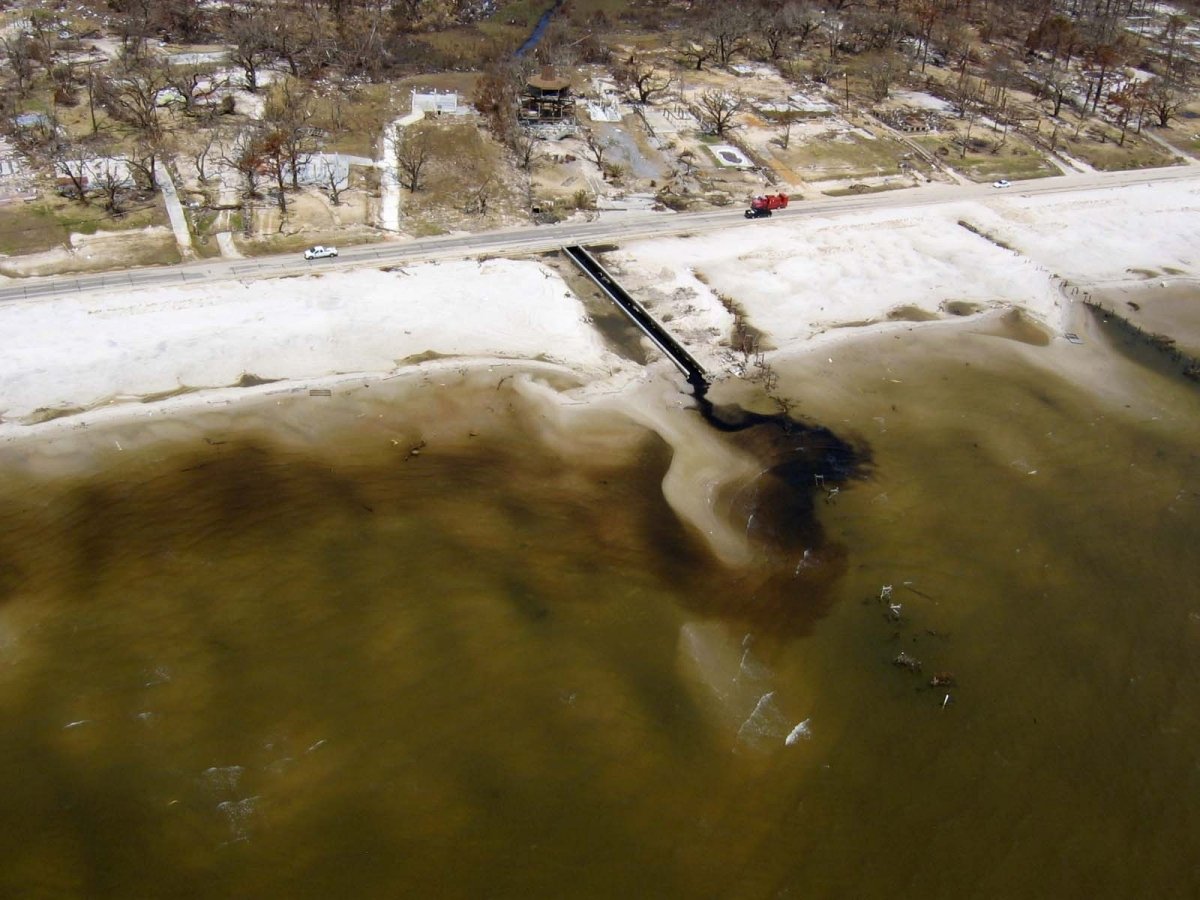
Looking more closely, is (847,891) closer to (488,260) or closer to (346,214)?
(488,260)

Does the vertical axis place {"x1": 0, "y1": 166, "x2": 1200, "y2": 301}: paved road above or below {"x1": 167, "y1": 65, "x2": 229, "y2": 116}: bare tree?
below

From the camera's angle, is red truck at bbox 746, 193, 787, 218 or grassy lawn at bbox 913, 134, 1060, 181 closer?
red truck at bbox 746, 193, 787, 218

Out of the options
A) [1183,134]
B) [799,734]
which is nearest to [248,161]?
[799,734]

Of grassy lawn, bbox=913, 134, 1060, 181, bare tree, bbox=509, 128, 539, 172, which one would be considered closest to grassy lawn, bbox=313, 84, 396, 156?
bare tree, bbox=509, 128, 539, 172

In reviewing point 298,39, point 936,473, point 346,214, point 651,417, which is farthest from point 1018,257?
point 298,39

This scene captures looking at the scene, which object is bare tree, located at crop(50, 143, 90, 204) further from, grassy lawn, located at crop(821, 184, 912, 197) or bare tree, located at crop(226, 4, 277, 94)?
grassy lawn, located at crop(821, 184, 912, 197)

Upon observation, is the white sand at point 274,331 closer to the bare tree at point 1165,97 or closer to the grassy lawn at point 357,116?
the grassy lawn at point 357,116
